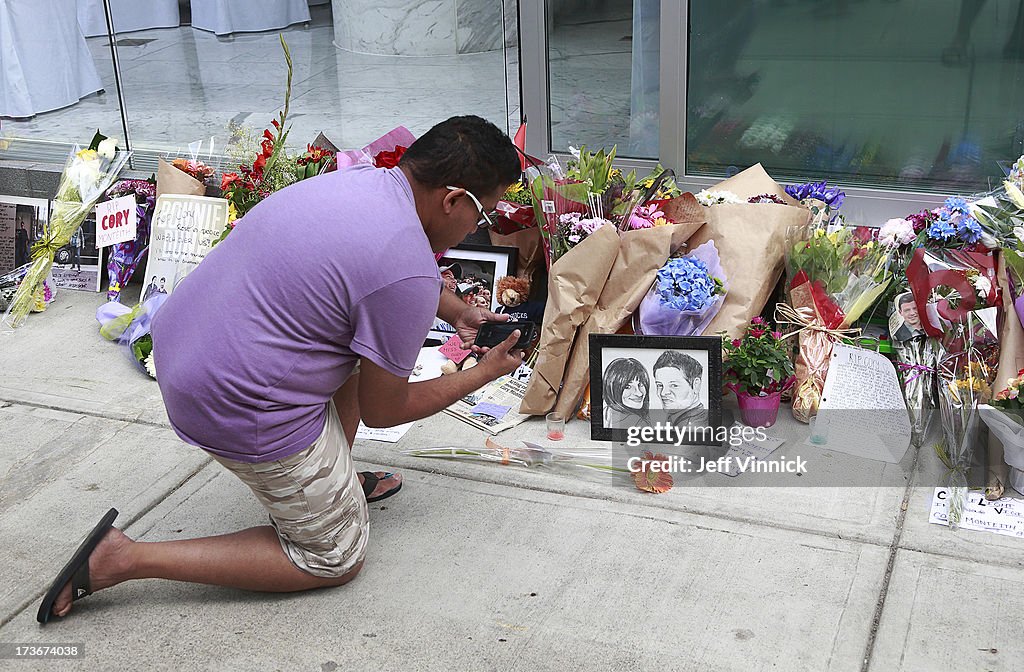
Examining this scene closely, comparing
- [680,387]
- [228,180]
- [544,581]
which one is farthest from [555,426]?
[228,180]

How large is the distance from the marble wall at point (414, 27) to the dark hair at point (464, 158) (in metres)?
2.46

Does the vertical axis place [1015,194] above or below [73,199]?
above

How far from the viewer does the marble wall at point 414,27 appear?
4.64 m

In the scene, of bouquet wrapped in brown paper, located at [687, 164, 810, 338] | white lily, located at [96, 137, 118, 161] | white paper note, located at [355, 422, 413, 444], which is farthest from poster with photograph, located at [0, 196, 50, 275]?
bouquet wrapped in brown paper, located at [687, 164, 810, 338]

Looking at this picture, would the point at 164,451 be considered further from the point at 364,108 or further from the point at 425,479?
the point at 364,108

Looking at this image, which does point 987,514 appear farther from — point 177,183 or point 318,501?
point 177,183

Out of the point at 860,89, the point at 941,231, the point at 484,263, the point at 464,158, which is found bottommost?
the point at 484,263

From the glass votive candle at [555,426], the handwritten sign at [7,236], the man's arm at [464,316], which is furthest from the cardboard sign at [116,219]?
the glass votive candle at [555,426]

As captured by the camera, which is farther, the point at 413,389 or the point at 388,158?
the point at 388,158

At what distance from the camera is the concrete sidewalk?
7.40ft

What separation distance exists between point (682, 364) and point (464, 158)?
112cm

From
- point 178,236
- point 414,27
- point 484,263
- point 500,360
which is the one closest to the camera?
point 500,360

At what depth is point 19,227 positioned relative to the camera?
15.5 feet

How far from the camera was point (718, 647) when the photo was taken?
7.38ft
